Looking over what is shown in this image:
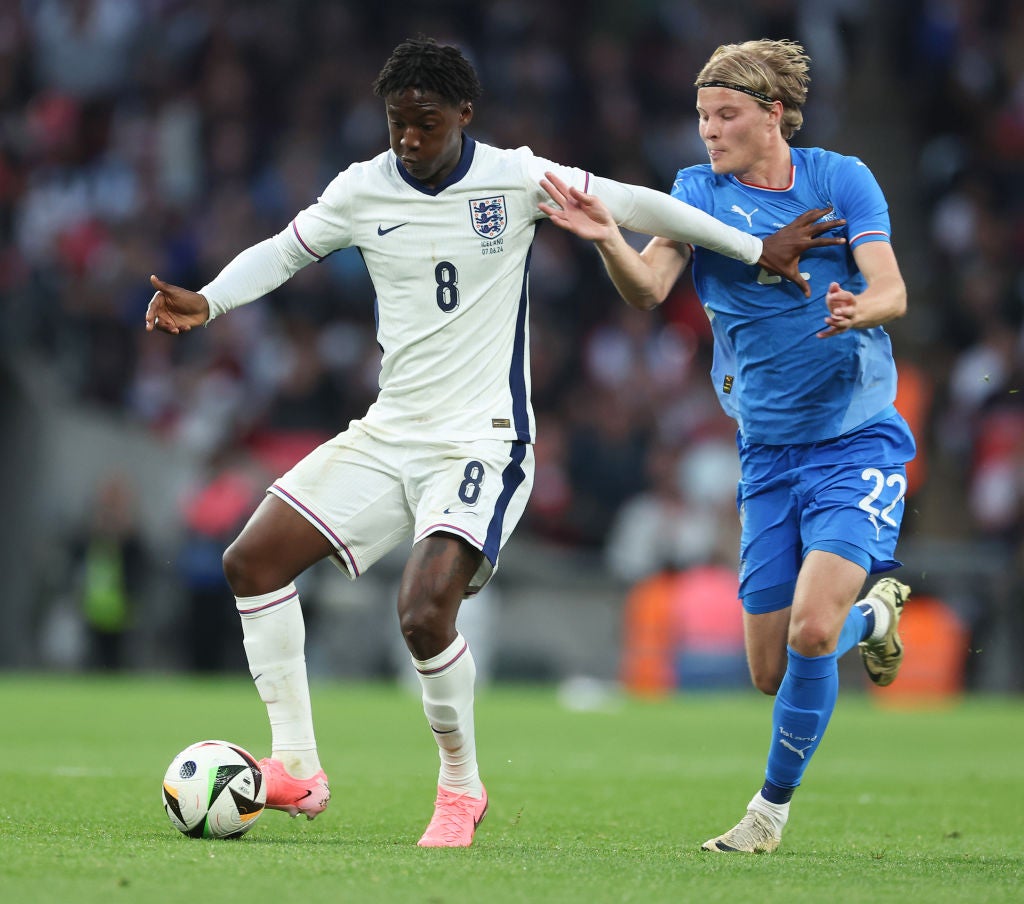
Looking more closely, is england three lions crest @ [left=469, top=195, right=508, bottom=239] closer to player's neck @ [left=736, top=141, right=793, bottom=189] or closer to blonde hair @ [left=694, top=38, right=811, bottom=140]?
blonde hair @ [left=694, top=38, right=811, bottom=140]

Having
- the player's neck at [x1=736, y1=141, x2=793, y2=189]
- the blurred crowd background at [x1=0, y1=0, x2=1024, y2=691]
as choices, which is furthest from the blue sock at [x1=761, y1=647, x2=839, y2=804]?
the blurred crowd background at [x1=0, y1=0, x2=1024, y2=691]

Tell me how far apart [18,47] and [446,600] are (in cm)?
1633

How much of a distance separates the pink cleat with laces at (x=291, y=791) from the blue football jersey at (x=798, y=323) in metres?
1.97

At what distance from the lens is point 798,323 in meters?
6.03

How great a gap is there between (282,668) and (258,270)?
1370 mm

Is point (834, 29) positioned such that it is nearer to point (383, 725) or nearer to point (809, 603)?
point (383, 725)

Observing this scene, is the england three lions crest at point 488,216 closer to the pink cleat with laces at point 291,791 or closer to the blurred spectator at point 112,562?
the pink cleat with laces at point 291,791

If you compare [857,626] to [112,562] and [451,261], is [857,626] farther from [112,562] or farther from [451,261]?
[112,562]

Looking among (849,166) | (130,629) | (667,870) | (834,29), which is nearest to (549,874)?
(667,870)

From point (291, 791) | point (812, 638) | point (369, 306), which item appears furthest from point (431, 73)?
point (369, 306)

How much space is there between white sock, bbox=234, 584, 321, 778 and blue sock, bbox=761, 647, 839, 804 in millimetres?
1579

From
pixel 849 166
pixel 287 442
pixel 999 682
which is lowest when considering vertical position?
pixel 999 682

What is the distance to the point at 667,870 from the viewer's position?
502 cm

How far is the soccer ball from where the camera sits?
552 cm
